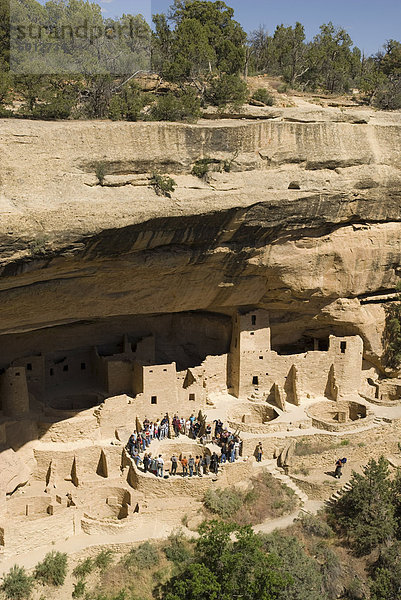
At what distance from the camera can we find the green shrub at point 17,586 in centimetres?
1667

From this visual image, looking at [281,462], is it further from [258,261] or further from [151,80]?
[151,80]

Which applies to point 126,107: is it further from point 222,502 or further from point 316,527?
point 316,527

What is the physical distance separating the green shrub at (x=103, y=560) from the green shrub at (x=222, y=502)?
10.4ft

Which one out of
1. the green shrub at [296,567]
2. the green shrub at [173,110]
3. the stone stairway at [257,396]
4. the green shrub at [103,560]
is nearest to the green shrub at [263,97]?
the green shrub at [173,110]

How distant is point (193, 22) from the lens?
25.8 m

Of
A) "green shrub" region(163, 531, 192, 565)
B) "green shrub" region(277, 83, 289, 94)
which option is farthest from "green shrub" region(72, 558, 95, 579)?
"green shrub" region(277, 83, 289, 94)

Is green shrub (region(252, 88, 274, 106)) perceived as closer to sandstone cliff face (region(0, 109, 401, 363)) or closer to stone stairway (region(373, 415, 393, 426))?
sandstone cliff face (region(0, 109, 401, 363))

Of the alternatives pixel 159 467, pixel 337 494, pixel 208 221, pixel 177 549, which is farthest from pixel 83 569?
pixel 208 221

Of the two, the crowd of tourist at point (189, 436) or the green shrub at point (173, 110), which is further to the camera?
the green shrub at point (173, 110)

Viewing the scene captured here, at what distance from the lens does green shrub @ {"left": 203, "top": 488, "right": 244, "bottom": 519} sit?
62.0 ft

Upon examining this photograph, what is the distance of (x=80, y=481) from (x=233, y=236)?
8689 mm

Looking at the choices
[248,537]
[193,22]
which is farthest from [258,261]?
[193,22]

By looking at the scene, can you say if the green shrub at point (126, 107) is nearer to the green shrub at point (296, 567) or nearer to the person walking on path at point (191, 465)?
the person walking on path at point (191, 465)

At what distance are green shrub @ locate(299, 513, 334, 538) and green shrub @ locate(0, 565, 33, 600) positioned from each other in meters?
8.00
